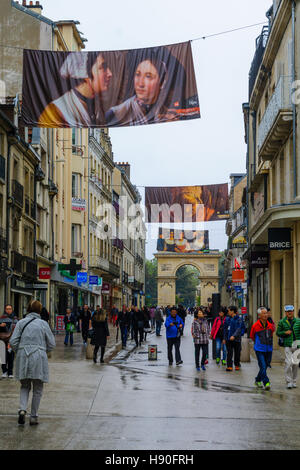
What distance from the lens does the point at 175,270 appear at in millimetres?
101875

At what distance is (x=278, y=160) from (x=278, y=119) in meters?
4.03

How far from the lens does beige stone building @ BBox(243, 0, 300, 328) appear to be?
22.6m

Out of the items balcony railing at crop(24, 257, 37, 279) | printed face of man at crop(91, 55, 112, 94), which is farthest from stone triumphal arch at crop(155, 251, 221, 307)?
printed face of man at crop(91, 55, 112, 94)

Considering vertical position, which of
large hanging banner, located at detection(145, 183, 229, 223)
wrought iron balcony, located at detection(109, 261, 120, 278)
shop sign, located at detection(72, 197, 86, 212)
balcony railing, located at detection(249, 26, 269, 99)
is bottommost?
wrought iron balcony, located at detection(109, 261, 120, 278)

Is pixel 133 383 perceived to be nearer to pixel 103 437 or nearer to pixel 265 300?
pixel 103 437

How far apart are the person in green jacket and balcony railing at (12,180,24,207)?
68.4ft

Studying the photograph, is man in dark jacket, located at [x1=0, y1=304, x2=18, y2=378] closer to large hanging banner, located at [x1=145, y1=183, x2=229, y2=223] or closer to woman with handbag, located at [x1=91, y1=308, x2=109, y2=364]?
woman with handbag, located at [x1=91, y1=308, x2=109, y2=364]

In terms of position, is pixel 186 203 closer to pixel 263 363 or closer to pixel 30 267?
pixel 30 267

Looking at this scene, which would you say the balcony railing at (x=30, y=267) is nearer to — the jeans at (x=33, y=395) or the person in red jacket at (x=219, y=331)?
the person in red jacket at (x=219, y=331)

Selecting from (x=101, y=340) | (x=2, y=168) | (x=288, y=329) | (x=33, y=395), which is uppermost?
(x=2, y=168)

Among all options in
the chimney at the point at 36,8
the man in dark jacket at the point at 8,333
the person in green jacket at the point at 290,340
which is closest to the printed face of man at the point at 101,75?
the man in dark jacket at the point at 8,333

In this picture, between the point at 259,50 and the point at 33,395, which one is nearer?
the point at 33,395

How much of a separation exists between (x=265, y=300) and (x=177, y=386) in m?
18.0

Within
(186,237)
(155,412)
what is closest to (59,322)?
(186,237)
